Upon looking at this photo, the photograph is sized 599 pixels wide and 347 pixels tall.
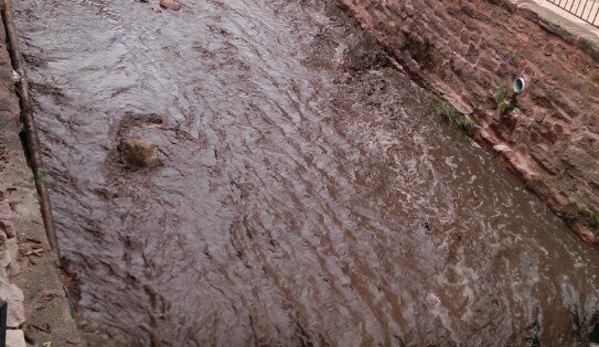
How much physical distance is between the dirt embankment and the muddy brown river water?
0.32 meters

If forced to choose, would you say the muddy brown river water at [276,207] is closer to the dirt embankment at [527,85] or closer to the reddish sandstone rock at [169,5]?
the dirt embankment at [527,85]

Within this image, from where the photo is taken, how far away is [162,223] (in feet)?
19.6

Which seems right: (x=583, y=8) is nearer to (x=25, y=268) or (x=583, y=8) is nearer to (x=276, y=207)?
(x=276, y=207)

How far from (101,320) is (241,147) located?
2.91 metres

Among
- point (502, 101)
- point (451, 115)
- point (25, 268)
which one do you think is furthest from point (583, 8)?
point (25, 268)

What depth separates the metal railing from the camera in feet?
23.2

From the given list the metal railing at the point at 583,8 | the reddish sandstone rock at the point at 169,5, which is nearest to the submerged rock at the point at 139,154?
the reddish sandstone rock at the point at 169,5

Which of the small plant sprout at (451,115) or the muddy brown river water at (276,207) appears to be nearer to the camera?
the muddy brown river water at (276,207)

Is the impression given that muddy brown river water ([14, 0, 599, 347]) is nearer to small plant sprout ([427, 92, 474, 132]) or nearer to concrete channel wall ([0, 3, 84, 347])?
small plant sprout ([427, 92, 474, 132])

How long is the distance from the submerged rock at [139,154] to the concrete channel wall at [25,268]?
4.76ft

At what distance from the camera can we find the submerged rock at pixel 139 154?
6570 millimetres

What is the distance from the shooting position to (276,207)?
645 centimetres

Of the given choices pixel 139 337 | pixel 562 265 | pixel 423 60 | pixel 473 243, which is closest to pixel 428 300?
pixel 473 243

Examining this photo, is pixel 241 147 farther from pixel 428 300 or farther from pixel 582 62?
pixel 582 62
